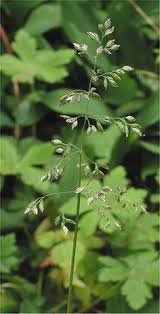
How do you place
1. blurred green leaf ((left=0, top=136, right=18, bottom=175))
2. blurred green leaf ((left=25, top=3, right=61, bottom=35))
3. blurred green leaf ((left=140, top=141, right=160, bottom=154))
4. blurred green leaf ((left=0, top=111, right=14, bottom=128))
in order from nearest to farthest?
blurred green leaf ((left=0, top=136, right=18, bottom=175))
blurred green leaf ((left=140, top=141, right=160, bottom=154))
blurred green leaf ((left=0, top=111, right=14, bottom=128))
blurred green leaf ((left=25, top=3, right=61, bottom=35))

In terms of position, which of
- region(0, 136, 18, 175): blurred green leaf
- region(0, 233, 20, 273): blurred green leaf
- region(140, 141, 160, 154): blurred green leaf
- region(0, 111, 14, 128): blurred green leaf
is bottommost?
region(0, 233, 20, 273): blurred green leaf

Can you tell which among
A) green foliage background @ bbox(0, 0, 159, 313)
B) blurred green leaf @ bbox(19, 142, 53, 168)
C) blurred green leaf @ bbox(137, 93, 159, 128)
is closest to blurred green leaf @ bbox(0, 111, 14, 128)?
green foliage background @ bbox(0, 0, 159, 313)

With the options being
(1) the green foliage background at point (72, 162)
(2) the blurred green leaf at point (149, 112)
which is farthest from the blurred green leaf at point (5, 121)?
(2) the blurred green leaf at point (149, 112)

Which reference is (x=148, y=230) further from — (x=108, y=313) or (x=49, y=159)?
(x=49, y=159)

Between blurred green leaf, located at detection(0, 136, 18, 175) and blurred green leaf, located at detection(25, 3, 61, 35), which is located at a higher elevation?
blurred green leaf, located at detection(25, 3, 61, 35)

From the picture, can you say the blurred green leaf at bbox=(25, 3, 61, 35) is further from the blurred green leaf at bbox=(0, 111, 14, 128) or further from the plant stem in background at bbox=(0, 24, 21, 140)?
the blurred green leaf at bbox=(0, 111, 14, 128)

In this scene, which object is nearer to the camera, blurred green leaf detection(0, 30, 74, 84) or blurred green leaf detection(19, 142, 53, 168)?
blurred green leaf detection(19, 142, 53, 168)

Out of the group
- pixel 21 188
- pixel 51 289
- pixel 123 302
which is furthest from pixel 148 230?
pixel 21 188

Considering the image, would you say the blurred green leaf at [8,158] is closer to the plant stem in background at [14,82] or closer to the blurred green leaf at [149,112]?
the plant stem in background at [14,82]

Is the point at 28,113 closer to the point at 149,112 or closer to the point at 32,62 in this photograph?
the point at 32,62
